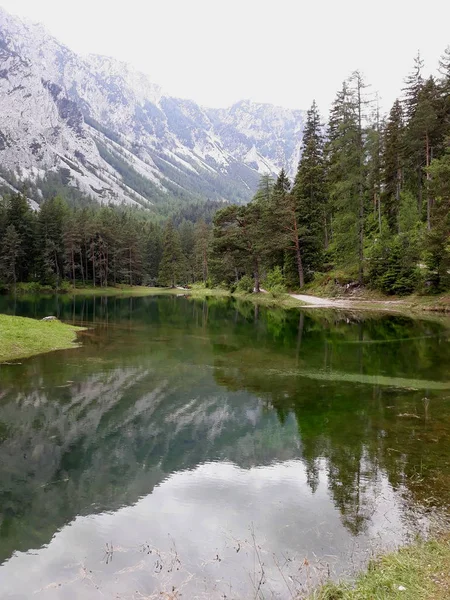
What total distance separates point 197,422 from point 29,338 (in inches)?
598

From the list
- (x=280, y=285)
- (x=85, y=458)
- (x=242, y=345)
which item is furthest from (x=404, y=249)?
(x=85, y=458)

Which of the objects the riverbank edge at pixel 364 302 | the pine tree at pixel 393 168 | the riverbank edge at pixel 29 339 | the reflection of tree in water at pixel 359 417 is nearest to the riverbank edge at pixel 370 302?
→ the riverbank edge at pixel 364 302

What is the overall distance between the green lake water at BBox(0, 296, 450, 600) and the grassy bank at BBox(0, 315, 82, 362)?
193 centimetres

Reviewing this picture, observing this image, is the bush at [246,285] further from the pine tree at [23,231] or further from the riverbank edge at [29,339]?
the pine tree at [23,231]

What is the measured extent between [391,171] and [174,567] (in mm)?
60740

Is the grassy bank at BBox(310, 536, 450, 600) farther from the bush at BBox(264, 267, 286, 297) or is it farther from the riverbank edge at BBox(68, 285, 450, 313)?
the bush at BBox(264, 267, 286, 297)

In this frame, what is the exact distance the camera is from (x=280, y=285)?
65875mm

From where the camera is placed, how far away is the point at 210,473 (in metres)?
9.70

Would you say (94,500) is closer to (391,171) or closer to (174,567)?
(174,567)

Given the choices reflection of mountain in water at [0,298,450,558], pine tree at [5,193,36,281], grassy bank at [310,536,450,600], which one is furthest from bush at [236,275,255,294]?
grassy bank at [310,536,450,600]

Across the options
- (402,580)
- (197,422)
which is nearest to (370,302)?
(197,422)

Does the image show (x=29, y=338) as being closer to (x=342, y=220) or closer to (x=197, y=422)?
(x=197, y=422)

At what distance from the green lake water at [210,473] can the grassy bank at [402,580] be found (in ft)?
1.31

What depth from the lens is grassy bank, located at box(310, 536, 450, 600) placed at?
204 inches
